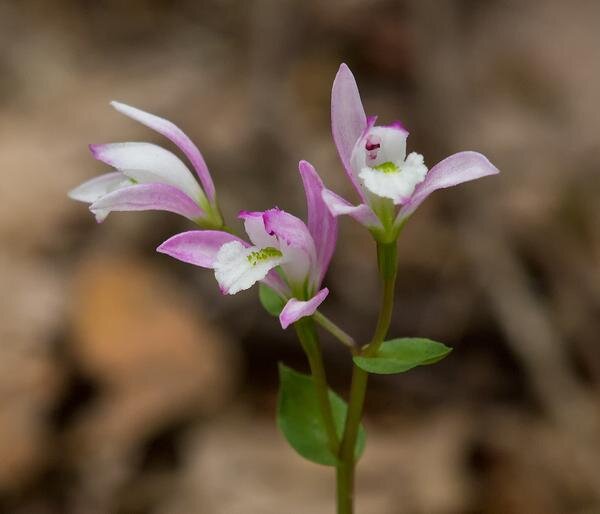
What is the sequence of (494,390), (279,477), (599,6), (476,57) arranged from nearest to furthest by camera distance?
(279,477), (494,390), (476,57), (599,6)

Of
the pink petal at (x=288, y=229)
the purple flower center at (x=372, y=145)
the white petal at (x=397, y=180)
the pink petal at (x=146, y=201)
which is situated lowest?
the pink petal at (x=288, y=229)

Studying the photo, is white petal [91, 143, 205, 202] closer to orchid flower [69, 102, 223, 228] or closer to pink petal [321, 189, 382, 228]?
orchid flower [69, 102, 223, 228]

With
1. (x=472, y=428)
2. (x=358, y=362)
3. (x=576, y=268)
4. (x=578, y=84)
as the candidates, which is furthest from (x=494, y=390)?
(x=578, y=84)

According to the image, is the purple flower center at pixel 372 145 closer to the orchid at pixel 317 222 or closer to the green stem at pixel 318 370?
the orchid at pixel 317 222

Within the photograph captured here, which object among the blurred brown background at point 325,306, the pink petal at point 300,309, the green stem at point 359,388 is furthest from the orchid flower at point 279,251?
the blurred brown background at point 325,306

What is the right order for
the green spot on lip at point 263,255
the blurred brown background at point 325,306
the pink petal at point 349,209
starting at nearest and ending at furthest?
the pink petal at point 349,209, the green spot on lip at point 263,255, the blurred brown background at point 325,306

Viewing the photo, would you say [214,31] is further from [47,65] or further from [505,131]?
[505,131]

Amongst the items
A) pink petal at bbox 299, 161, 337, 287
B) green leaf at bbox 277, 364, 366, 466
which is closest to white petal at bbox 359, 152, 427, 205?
pink petal at bbox 299, 161, 337, 287
